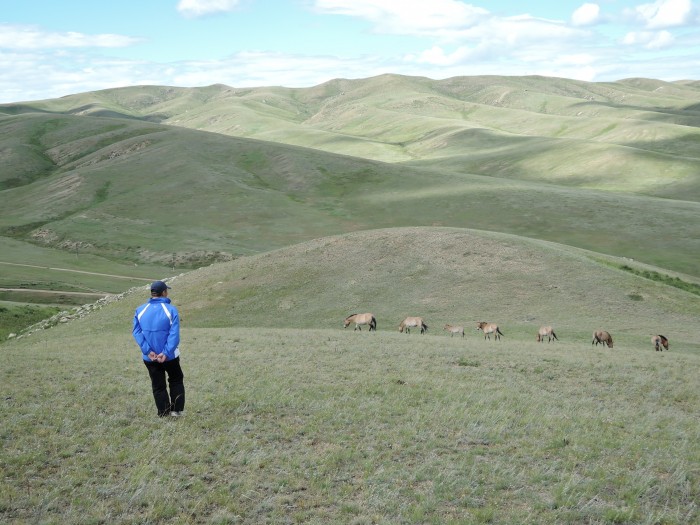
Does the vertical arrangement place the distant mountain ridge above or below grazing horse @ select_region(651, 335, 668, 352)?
above

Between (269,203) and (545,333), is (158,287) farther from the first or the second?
(269,203)

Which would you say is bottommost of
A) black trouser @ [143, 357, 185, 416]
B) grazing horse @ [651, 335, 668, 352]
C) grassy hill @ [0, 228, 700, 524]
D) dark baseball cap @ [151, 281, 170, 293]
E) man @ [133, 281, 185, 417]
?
grazing horse @ [651, 335, 668, 352]

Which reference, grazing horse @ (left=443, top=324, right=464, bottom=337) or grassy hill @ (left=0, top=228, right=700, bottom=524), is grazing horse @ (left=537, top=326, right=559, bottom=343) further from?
grazing horse @ (left=443, top=324, right=464, bottom=337)

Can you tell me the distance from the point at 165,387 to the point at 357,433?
473cm

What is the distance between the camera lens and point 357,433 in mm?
13914

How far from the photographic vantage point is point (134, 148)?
16375cm

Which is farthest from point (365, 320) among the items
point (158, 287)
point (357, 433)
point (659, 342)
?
point (158, 287)

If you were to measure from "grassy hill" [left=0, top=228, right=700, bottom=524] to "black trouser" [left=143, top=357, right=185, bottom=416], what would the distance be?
1.31 ft

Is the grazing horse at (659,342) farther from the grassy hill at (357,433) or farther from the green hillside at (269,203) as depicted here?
the green hillside at (269,203)

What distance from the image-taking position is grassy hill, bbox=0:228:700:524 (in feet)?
34.3

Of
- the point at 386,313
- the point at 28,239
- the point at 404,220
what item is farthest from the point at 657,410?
the point at 28,239

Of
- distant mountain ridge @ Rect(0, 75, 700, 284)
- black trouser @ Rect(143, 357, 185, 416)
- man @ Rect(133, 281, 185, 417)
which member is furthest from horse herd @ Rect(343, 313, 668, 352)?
distant mountain ridge @ Rect(0, 75, 700, 284)

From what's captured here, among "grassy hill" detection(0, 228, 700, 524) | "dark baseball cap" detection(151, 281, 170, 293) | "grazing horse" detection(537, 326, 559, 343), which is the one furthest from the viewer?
"grazing horse" detection(537, 326, 559, 343)

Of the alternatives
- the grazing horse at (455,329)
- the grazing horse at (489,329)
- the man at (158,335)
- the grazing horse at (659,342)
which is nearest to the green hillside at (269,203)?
the grazing horse at (659,342)
